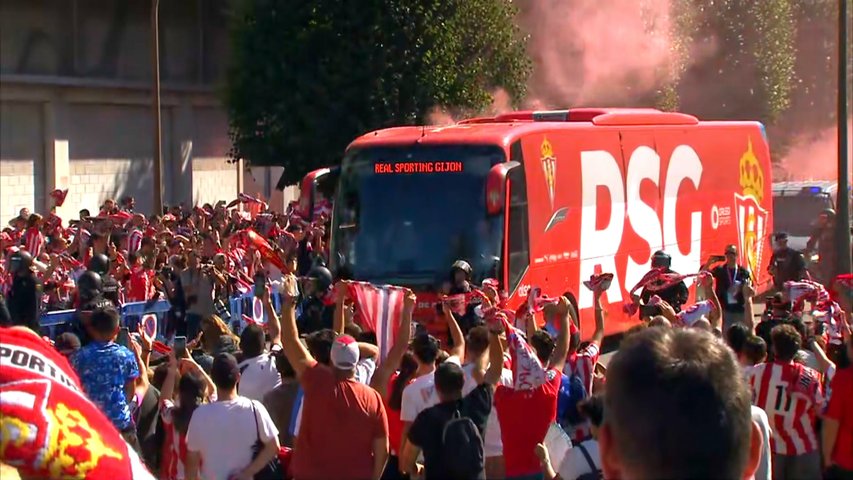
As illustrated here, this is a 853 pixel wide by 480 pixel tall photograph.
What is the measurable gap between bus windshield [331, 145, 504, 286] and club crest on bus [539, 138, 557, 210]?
101 cm

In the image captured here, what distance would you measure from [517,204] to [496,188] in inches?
27.2

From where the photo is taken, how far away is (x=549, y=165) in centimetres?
1562

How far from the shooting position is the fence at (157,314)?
1334cm

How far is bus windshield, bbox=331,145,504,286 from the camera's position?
14.6m

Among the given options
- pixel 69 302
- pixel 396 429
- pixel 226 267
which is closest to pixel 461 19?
pixel 226 267

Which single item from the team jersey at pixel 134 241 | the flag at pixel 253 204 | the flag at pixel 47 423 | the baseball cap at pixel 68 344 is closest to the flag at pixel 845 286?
the baseball cap at pixel 68 344

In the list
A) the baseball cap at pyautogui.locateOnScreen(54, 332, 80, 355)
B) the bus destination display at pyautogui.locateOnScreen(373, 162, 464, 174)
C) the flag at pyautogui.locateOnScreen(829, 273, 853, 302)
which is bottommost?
the baseball cap at pyautogui.locateOnScreen(54, 332, 80, 355)

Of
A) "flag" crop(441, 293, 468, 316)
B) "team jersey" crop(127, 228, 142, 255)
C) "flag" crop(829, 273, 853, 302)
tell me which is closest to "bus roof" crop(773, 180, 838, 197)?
"team jersey" crop(127, 228, 142, 255)

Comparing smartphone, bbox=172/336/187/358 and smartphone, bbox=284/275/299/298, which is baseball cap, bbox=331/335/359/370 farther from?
smartphone, bbox=172/336/187/358

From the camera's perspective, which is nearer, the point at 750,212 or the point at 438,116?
the point at 750,212

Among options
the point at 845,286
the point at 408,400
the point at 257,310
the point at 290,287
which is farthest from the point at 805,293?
the point at 257,310

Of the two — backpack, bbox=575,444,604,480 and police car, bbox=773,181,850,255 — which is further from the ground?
police car, bbox=773,181,850,255

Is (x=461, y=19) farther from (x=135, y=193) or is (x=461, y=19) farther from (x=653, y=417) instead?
(x=653, y=417)

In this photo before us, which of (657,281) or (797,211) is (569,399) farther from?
(797,211)
